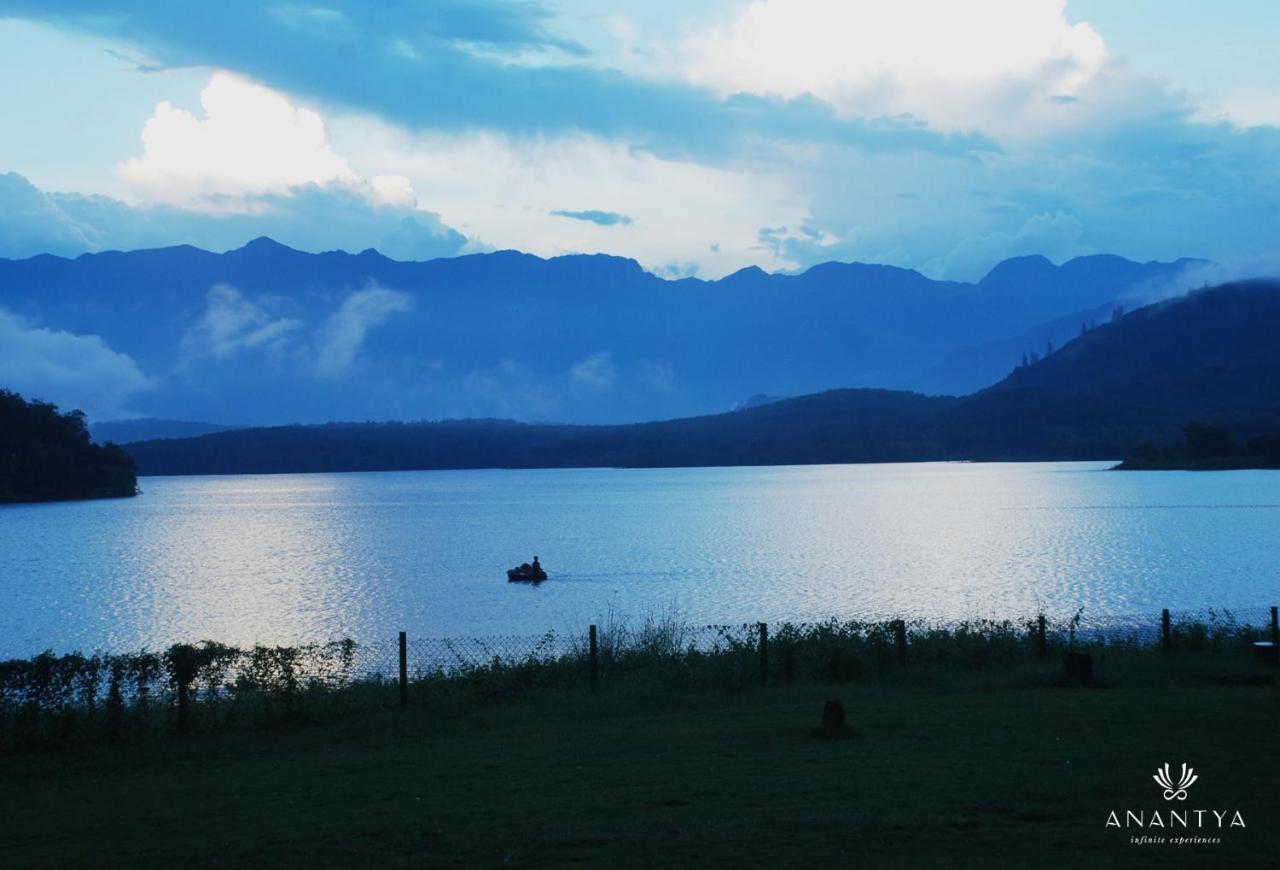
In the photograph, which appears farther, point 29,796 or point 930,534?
point 930,534

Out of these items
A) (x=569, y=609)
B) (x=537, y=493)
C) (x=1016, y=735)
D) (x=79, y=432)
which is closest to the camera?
(x=1016, y=735)

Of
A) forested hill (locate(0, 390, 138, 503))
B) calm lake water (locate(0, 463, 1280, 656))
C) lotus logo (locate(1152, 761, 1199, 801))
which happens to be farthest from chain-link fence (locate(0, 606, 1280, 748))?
forested hill (locate(0, 390, 138, 503))

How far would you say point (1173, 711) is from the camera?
54.6ft

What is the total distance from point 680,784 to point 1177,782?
5.23 m

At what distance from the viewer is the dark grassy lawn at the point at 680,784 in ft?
34.7

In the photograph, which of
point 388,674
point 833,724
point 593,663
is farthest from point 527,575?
point 833,724

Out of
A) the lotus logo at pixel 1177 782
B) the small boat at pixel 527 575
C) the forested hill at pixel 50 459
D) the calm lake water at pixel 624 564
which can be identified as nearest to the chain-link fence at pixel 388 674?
the lotus logo at pixel 1177 782

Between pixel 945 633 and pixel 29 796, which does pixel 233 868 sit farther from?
pixel 945 633

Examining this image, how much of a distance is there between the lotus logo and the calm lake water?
31.1 meters

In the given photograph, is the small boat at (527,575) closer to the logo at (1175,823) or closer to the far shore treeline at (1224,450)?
the logo at (1175,823)

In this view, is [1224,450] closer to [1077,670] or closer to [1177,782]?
[1077,670]

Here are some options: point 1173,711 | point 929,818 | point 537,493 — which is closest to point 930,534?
point 1173,711

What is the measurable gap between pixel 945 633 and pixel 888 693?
5412 mm

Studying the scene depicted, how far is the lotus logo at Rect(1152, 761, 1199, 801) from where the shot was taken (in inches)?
460
